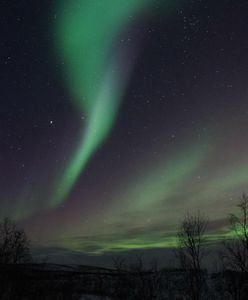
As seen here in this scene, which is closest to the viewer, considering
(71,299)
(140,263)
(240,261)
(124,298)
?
(240,261)

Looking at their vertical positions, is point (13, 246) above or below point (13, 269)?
above

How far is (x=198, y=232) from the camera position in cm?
4425

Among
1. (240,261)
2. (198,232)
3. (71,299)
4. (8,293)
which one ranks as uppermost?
(198,232)

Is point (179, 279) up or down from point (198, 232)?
down

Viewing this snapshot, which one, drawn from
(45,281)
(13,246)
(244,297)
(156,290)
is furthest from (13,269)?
(45,281)

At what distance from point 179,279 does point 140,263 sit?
62356 millimetres

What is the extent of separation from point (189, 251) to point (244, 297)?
13939 mm

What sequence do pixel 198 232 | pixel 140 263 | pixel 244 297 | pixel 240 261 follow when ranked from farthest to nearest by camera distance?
pixel 140 263 < pixel 244 297 < pixel 198 232 < pixel 240 261

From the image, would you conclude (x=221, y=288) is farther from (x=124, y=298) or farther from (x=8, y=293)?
(x=8, y=293)

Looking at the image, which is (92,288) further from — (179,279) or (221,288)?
(221,288)

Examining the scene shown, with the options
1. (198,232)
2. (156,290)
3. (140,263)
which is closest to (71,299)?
(156,290)

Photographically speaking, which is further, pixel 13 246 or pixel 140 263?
pixel 140 263

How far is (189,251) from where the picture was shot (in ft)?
146

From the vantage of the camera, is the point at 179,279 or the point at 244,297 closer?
the point at 244,297
